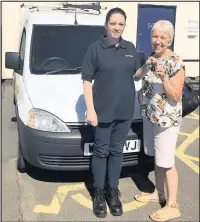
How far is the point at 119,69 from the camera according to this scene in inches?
137

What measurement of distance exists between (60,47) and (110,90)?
5.86ft

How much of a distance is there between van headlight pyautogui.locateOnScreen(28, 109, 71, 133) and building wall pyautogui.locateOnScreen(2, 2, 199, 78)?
626 cm

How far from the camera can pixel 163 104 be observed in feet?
11.5

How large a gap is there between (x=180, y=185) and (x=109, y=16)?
2162 mm

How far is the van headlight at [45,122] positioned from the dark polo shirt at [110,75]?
0.59 meters

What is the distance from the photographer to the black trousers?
3633 millimetres

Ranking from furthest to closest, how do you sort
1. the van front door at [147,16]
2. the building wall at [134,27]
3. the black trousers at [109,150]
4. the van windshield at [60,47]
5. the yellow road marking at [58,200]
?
1. the van front door at [147,16]
2. the building wall at [134,27]
3. the van windshield at [60,47]
4. the yellow road marking at [58,200]
5. the black trousers at [109,150]

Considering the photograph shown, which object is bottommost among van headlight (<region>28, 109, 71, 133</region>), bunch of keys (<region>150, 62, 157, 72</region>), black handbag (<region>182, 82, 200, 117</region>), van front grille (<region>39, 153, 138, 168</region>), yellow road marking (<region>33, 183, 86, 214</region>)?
yellow road marking (<region>33, 183, 86, 214</region>)

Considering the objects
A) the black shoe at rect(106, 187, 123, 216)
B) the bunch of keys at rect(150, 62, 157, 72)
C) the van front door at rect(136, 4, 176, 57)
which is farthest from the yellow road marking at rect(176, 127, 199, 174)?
the van front door at rect(136, 4, 176, 57)

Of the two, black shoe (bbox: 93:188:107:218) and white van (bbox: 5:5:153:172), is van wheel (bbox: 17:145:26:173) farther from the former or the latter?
black shoe (bbox: 93:188:107:218)

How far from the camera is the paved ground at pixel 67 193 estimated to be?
3781 mm

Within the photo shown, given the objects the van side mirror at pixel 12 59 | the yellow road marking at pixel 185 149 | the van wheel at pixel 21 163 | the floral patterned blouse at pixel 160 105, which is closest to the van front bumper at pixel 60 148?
the van wheel at pixel 21 163

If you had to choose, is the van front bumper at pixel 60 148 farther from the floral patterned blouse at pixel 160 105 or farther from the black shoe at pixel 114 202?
the floral patterned blouse at pixel 160 105

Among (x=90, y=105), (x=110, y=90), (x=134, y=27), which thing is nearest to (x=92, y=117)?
(x=90, y=105)
